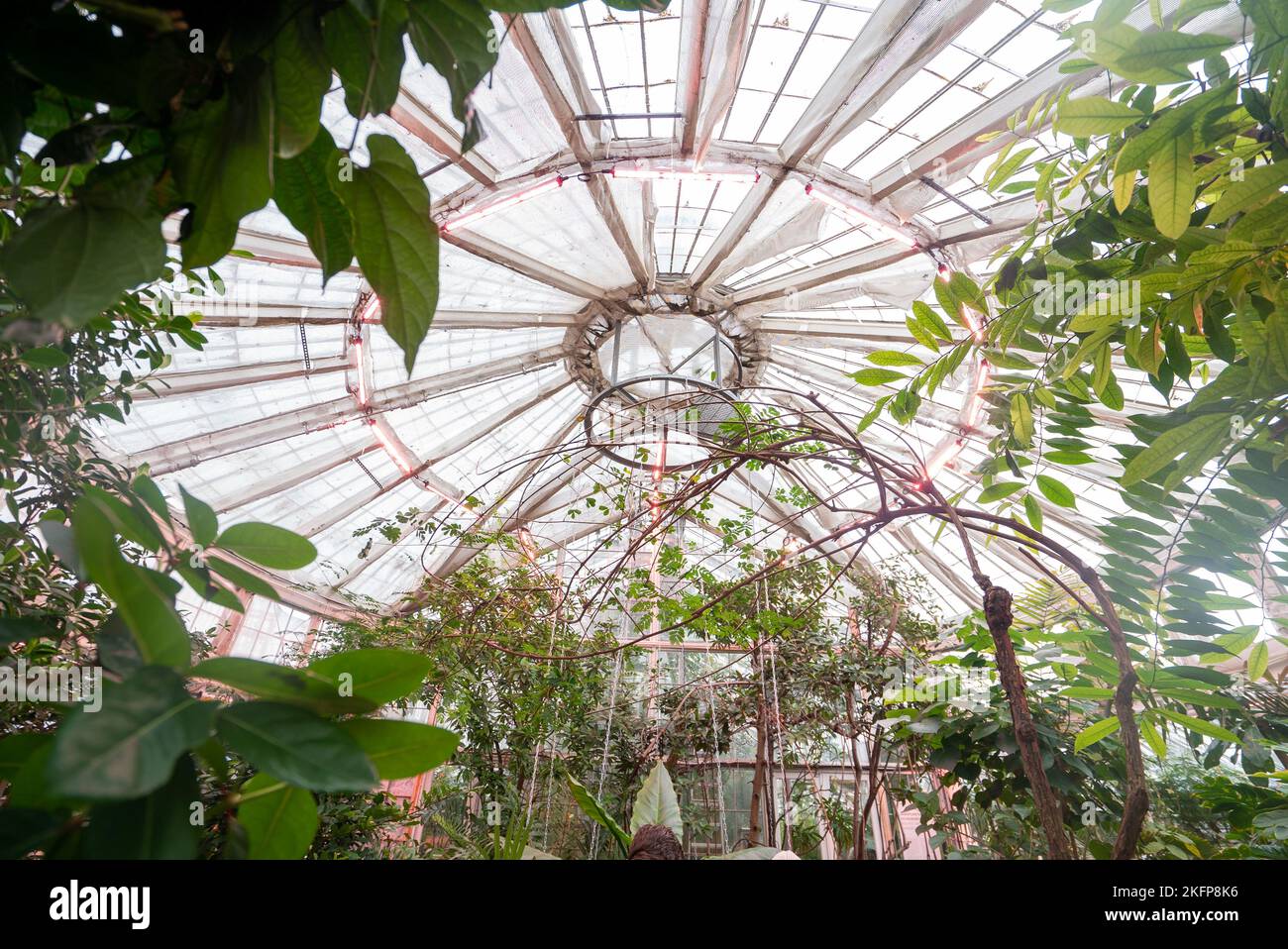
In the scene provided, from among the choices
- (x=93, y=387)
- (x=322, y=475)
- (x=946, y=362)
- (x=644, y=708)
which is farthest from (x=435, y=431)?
(x=946, y=362)

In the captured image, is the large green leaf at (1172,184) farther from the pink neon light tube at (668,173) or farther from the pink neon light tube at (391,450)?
the pink neon light tube at (391,450)

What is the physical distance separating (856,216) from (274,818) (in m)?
6.65

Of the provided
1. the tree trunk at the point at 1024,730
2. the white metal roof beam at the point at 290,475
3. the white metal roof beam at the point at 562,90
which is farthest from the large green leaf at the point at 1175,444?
the white metal roof beam at the point at 290,475

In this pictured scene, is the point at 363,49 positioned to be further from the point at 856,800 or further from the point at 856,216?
the point at 856,216

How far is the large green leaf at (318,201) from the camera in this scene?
0.52m

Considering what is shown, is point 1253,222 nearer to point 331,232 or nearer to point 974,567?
point 974,567

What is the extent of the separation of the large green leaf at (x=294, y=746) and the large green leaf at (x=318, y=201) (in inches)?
13.1

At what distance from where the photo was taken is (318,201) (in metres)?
0.52

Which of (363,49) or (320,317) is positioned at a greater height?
(320,317)

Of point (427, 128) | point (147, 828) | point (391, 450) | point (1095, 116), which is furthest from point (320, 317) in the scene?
point (147, 828)

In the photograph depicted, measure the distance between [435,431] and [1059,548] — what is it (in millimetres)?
9501

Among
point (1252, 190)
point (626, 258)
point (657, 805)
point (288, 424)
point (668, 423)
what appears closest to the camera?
point (1252, 190)

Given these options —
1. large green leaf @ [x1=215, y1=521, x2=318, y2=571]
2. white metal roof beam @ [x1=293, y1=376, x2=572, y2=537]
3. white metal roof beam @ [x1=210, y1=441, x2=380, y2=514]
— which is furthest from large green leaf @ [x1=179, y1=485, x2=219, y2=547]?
white metal roof beam @ [x1=210, y1=441, x2=380, y2=514]
